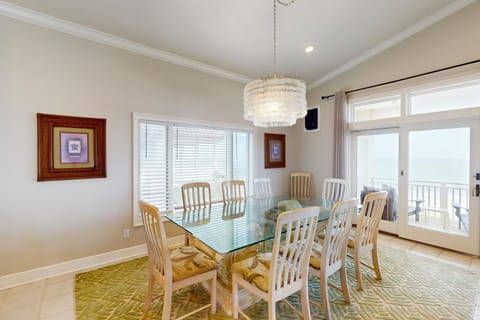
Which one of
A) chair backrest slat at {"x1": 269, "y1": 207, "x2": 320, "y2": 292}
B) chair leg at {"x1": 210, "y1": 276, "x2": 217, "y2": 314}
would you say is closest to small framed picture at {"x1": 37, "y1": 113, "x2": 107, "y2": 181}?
chair leg at {"x1": 210, "y1": 276, "x2": 217, "y2": 314}

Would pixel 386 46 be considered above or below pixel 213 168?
above

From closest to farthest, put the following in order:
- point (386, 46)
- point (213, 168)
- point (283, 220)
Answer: point (283, 220) → point (386, 46) → point (213, 168)

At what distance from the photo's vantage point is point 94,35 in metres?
2.86

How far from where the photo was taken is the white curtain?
14.3ft

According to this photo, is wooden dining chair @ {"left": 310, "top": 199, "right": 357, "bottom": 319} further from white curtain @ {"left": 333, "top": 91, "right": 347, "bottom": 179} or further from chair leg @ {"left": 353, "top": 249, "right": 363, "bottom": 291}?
white curtain @ {"left": 333, "top": 91, "right": 347, "bottom": 179}

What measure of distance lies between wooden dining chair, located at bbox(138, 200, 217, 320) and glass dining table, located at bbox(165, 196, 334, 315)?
0.16 meters

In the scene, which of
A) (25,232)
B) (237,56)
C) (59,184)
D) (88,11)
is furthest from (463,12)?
(25,232)

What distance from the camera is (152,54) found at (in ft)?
10.9

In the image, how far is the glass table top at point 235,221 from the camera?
72.9 inches

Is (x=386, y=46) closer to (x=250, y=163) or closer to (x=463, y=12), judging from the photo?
(x=463, y=12)

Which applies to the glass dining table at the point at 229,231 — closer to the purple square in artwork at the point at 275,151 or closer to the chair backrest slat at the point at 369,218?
the chair backrest slat at the point at 369,218

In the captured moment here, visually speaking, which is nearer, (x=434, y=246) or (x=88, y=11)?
(x=88, y=11)

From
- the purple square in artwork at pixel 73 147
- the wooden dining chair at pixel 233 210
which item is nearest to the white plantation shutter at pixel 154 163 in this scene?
the purple square in artwork at pixel 73 147

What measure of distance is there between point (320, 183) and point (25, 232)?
483 centimetres
